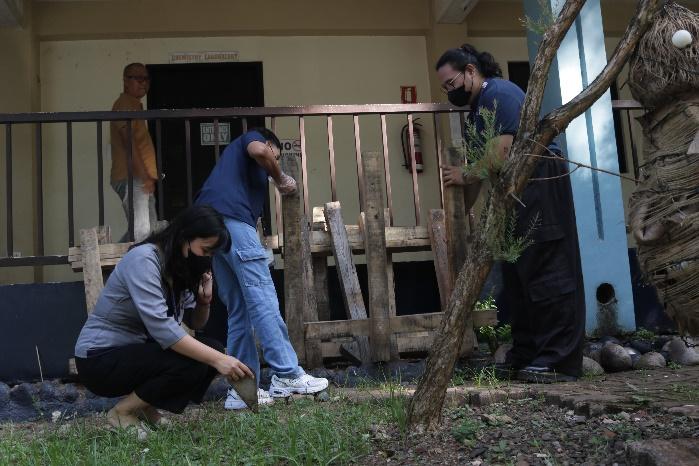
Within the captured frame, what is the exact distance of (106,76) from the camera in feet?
26.0

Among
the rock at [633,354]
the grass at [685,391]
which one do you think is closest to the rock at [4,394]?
the grass at [685,391]

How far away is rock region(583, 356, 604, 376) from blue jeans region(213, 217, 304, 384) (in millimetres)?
1690

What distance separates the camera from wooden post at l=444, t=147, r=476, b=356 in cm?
481

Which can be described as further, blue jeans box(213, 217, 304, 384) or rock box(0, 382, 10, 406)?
rock box(0, 382, 10, 406)

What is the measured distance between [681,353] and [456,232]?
1.63m

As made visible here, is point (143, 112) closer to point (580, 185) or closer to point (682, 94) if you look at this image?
point (580, 185)

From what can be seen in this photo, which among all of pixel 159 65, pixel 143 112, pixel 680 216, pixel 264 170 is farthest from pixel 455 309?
pixel 159 65

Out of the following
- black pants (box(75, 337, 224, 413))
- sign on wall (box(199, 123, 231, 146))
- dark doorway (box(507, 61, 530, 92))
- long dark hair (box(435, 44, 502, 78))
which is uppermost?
dark doorway (box(507, 61, 530, 92))

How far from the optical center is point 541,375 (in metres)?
4.16

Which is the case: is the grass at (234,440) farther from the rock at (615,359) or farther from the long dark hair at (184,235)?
→ the rock at (615,359)

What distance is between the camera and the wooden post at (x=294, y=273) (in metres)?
4.72

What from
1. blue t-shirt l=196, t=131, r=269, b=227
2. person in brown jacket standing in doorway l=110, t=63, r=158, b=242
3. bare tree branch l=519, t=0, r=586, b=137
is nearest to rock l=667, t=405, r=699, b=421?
Result: bare tree branch l=519, t=0, r=586, b=137

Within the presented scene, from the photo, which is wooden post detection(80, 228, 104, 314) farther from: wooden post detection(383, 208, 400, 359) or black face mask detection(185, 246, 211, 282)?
wooden post detection(383, 208, 400, 359)

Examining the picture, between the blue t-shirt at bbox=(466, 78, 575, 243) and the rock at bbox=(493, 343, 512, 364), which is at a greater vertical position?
the blue t-shirt at bbox=(466, 78, 575, 243)
